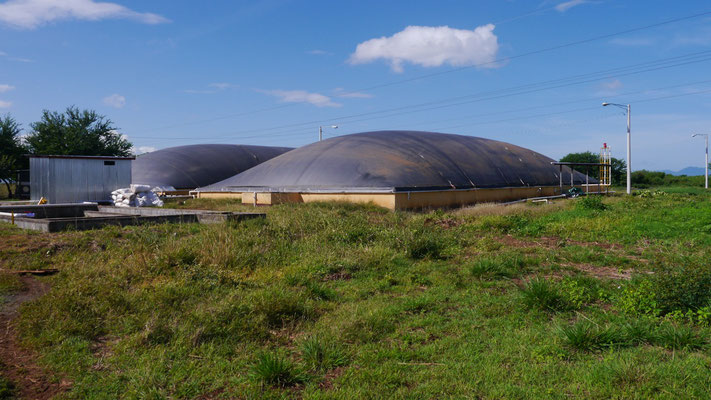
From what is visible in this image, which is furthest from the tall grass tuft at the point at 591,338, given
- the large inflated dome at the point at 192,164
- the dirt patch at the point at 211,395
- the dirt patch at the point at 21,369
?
the large inflated dome at the point at 192,164

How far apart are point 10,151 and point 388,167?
37.0 metres

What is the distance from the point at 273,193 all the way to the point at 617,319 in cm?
2183

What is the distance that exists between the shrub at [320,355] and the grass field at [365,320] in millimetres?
17

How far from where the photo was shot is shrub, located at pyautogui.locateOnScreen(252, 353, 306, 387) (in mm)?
4691

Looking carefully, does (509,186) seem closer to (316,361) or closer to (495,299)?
(495,299)

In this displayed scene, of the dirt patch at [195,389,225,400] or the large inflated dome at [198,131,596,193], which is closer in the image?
the dirt patch at [195,389,225,400]

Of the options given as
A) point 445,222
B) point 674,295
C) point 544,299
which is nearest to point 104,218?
point 445,222

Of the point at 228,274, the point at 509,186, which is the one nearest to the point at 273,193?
the point at 509,186

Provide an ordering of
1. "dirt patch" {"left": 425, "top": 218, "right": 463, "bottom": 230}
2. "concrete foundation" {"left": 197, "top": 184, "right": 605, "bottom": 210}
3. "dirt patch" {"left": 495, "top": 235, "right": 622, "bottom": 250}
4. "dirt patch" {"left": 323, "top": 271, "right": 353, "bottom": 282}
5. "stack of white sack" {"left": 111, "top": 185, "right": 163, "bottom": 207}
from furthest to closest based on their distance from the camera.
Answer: "stack of white sack" {"left": 111, "top": 185, "right": 163, "bottom": 207}
"concrete foundation" {"left": 197, "top": 184, "right": 605, "bottom": 210}
"dirt patch" {"left": 425, "top": 218, "right": 463, "bottom": 230}
"dirt patch" {"left": 495, "top": 235, "right": 622, "bottom": 250}
"dirt patch" {"left": 323, "top": 271, "right": 353, "bottom": 282}

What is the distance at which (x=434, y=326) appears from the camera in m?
6.15

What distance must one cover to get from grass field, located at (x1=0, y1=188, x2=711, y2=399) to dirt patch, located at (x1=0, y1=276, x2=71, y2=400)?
0.13 metres

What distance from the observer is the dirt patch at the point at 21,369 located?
4.68 meters

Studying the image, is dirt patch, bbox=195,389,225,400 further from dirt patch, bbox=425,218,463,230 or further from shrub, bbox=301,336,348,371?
dirt patch, bbox=425,218,463,230

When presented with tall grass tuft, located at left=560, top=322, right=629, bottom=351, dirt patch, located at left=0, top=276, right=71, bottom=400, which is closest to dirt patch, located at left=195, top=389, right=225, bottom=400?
dirt patch, located at left=0, top=276, right=71, bottom=400
